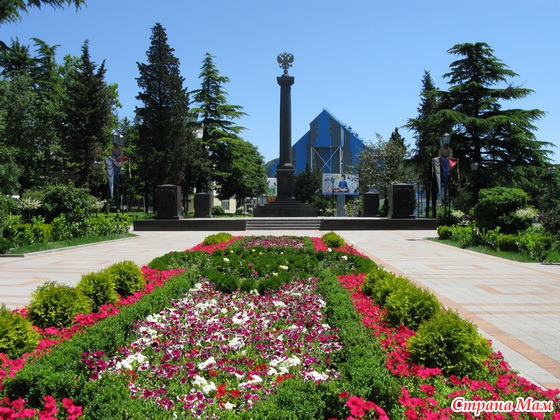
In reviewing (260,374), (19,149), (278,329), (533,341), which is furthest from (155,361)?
(19,149)

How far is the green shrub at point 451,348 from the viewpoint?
13.3ft

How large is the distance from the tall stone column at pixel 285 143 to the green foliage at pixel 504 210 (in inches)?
725

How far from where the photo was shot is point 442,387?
3646 mm

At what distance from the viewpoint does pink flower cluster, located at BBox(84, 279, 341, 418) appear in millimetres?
3617

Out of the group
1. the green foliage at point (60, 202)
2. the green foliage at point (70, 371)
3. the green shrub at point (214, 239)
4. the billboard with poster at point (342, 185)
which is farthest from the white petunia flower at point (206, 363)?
the billboard with poster at point (342, 185)

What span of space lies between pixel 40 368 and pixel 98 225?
18.5 metres

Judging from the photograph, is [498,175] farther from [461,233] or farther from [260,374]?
[260,374]

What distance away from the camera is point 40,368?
351cm

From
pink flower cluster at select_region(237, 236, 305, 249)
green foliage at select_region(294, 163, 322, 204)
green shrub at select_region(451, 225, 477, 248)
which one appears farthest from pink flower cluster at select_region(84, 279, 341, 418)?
green foliage at select_region(294, 163, 322, 204)

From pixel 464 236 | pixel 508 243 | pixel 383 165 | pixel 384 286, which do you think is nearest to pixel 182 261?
pixel 384 286

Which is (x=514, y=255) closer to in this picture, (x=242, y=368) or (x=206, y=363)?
(x=242, y=368)

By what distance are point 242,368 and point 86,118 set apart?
43.0 metres

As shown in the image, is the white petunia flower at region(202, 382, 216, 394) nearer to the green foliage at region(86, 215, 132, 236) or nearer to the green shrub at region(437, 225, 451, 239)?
the green foliage at region(86, 215, 132, 236)

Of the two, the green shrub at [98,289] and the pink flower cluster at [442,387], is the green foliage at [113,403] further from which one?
the green shrub at [98,289]
